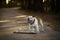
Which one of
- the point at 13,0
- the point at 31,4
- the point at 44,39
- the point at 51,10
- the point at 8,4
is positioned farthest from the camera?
the point at 13,0

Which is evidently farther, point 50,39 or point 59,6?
point 59,6

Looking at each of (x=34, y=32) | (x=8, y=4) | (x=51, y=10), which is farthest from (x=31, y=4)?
(x=34, y=32)

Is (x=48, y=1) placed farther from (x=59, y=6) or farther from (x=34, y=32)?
(x=34, y=32)

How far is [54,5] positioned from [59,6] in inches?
38.2

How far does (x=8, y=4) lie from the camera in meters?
50.4

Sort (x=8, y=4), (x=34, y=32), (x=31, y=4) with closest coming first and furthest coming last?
(x=34, y=32) → (x=31, y=4) → (x=8, y=4)

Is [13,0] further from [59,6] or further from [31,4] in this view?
[59,6]

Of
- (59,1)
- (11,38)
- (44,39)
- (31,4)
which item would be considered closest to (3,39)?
(11,38)

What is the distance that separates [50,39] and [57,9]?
22.7m

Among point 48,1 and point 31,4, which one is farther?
point 31,4

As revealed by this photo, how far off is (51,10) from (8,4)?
68.3 ft

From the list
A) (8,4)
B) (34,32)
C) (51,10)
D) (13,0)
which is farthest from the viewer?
(13,0)

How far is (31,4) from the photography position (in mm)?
43375

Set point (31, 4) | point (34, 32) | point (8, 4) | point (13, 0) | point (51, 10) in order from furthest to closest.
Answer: point (13, 0)
point (8, 4)
point (31, 4)
point (51, 10)
point (34, 32)
